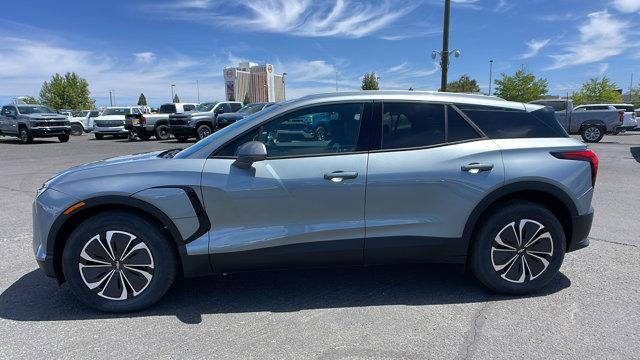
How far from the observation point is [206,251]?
325cm

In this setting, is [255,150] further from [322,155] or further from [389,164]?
[389,164]

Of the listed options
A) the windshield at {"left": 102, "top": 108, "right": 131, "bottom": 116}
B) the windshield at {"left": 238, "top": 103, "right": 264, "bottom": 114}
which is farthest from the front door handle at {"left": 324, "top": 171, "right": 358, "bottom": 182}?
the windshield at {"left": 102, "top": 108, "right": 131, "bottom": 116}

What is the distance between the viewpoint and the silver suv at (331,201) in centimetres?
321

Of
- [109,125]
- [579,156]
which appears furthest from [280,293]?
[109,125]

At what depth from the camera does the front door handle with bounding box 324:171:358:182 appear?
324cm

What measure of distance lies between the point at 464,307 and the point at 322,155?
1642 millimetres

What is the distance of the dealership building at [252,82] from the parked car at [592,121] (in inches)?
3225

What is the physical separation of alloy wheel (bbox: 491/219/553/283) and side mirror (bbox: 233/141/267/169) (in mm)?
2003

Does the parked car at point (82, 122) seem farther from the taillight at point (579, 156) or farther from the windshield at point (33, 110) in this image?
the taillight at point (579, 156)

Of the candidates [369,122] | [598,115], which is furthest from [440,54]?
[369,122]

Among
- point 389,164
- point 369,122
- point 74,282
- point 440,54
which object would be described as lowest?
point 74,282

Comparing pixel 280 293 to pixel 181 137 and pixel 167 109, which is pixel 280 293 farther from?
pixel 167 109

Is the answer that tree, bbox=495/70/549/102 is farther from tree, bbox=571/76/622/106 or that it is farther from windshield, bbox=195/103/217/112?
windshield, bbox=195/103/217/112

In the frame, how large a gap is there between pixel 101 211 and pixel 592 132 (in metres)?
21.1
